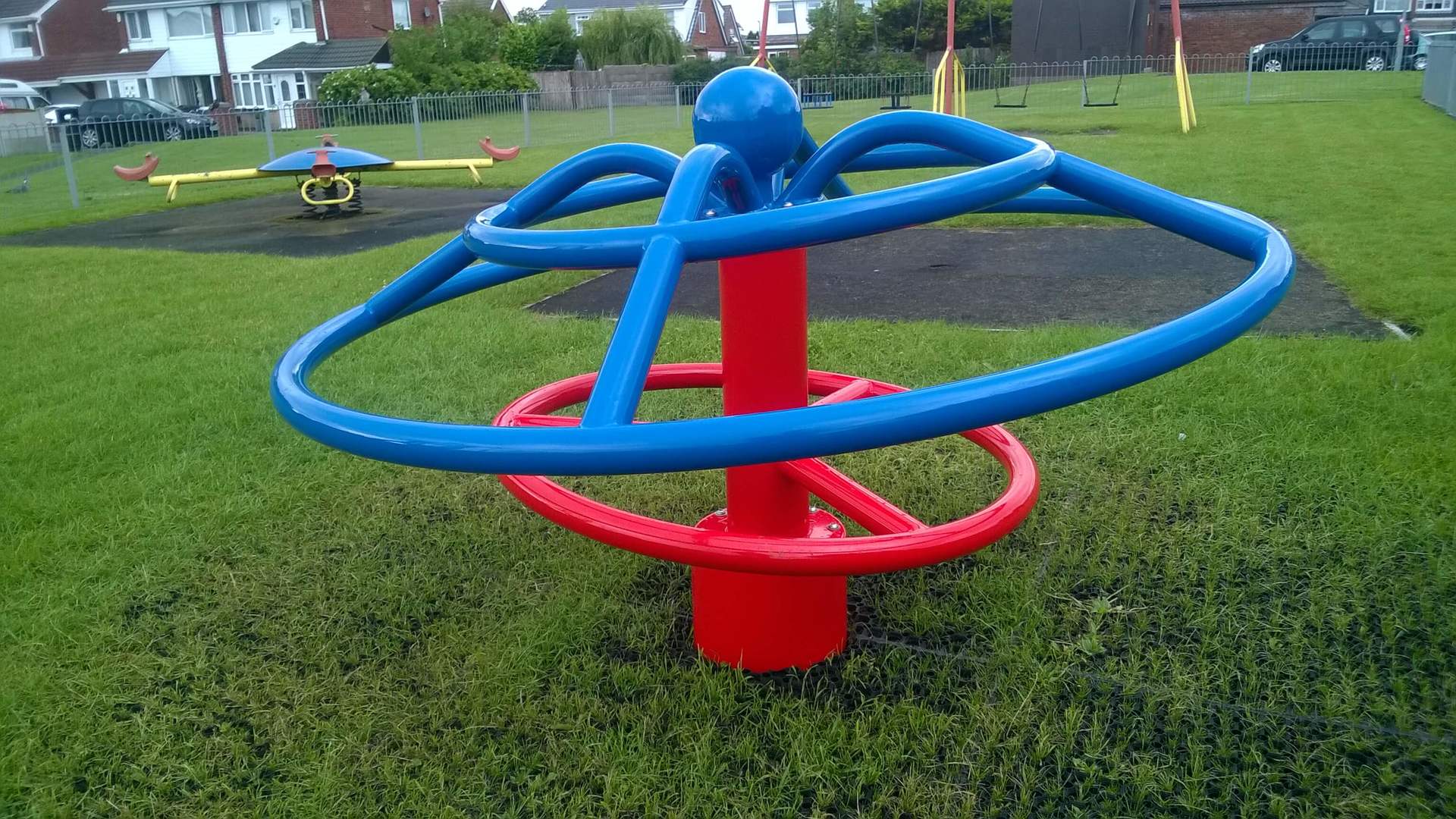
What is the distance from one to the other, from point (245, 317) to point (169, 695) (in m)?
4.55

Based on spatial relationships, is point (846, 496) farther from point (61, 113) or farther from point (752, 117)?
point (61, 113)

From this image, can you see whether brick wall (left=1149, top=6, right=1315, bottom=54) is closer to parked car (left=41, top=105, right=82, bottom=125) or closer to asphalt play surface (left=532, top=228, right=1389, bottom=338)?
asphalt play surface (left=532, top=228, right=1389, bottom=338)

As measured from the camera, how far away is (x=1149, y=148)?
13539 millimetres

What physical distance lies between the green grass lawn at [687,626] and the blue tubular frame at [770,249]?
3.08ft

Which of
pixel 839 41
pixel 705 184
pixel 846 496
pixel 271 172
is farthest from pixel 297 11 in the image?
pixel 705 184

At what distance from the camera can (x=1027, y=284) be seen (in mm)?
6824

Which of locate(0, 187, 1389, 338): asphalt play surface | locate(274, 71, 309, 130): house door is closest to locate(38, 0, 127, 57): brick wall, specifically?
locate(274, 71, 309, 130): house door

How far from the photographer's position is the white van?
32.5 meters

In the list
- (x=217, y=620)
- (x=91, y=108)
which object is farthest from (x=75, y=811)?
(x=91, y=108)

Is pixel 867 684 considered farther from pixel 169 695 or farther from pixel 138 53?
pixel 138 53

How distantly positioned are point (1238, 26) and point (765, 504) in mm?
41885

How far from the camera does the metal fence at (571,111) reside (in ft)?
58.1

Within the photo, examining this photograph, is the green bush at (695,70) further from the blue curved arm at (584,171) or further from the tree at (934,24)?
the blue curved arm at (584,171)

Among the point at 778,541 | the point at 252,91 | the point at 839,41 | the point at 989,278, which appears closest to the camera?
the point at 778,541
